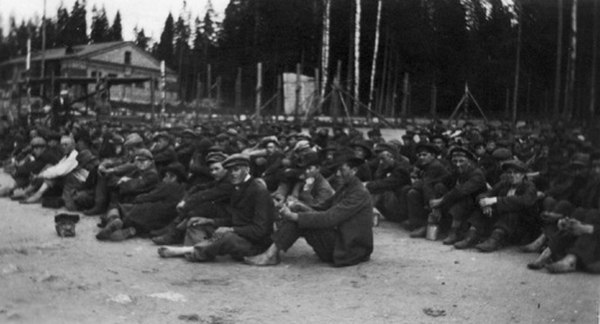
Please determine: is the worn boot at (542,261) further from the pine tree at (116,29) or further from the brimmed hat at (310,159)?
the pine tree at (116,29)

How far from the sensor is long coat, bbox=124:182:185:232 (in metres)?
7.89

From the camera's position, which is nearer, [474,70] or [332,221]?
[332,221]

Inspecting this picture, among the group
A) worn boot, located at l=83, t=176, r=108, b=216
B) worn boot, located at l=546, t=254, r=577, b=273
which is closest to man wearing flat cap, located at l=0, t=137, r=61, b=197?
worn boot, located at l=83, t=176, r=108, b=216

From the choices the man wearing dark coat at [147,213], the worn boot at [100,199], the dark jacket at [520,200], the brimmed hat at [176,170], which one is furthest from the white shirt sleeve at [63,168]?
the dark jacket at [520,200]

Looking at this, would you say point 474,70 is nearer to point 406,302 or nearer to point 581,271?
point 581,271

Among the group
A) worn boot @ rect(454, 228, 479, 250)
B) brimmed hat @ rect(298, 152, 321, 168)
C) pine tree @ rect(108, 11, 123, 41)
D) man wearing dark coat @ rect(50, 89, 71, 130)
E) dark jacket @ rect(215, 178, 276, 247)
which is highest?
pine tree @ rect(108, 11, 123, 41)

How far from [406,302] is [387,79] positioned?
24905 mm

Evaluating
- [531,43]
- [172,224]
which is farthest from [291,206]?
[531,43]

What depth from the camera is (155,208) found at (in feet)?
26.1

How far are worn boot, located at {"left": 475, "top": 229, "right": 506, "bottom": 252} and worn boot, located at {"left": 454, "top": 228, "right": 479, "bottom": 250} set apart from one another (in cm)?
14

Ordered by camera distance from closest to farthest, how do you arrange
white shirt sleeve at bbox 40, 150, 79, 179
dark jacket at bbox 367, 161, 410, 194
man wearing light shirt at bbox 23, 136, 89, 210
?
dark jacket at bbox 367, 161, 410, 194, man wearing light shirt at bbox 23, 136, 89, 210, white shirt sleeve at bbox 40, 150, 79, 179

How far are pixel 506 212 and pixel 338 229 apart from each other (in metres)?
2.02

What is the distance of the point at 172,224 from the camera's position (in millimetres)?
7730

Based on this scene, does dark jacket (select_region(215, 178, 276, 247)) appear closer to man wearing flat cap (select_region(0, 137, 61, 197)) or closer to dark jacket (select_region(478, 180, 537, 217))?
dark jacket (select_region(478, 180, 537, 217))
